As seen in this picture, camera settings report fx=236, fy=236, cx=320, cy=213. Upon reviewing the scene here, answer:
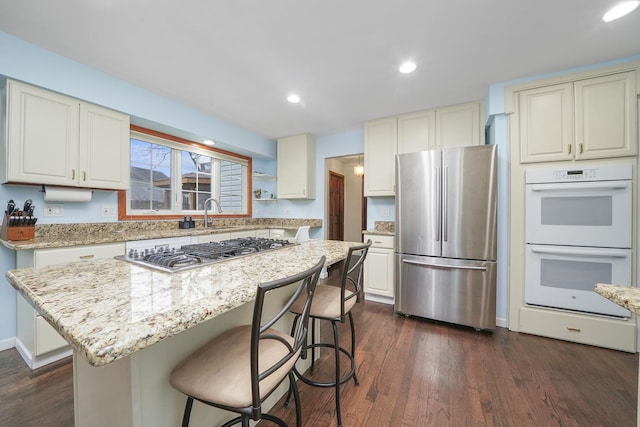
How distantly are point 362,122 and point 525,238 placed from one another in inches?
94.8

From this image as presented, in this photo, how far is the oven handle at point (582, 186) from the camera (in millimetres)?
1994

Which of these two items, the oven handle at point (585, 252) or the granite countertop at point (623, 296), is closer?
the granite countertop at point (623, 296)

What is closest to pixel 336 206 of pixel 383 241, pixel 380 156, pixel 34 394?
pixel 380 156

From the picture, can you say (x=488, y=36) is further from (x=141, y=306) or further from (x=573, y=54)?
(x=141, y=306)

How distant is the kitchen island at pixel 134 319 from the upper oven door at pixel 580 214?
2449 millimetres

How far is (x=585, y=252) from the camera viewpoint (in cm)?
207

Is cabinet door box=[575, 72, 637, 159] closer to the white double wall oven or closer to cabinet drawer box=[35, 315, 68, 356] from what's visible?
the white double wall oven

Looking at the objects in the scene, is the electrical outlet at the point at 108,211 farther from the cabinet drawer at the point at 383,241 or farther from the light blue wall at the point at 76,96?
the cabinet drawer at the point at 383,241

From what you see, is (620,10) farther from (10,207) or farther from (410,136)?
(10,207)

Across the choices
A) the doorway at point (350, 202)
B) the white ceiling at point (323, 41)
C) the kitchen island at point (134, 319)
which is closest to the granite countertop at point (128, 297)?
the kitchen island at point (134, 319)

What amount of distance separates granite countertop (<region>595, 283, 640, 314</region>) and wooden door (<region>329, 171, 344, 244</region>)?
13.4 feet

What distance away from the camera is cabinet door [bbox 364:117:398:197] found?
3.21 m

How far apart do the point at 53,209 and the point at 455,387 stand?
367cm

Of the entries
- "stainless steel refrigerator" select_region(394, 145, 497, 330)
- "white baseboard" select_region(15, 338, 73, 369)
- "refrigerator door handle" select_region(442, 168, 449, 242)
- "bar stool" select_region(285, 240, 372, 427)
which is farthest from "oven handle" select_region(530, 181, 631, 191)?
"white baseboard" select_region(15, 338, 73, 369)
